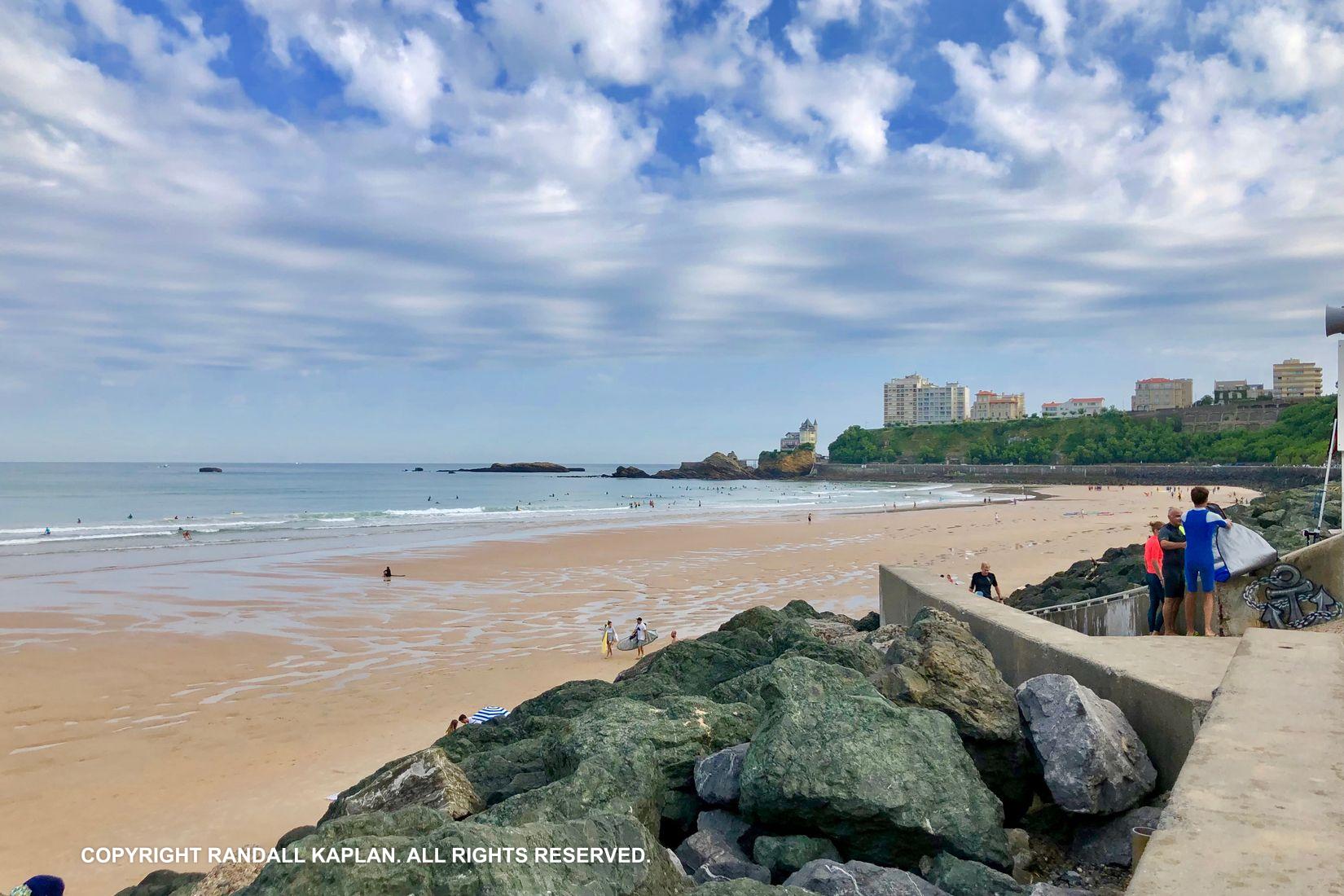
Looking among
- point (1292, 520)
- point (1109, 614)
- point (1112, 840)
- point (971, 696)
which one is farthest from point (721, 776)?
point (1292, 520)

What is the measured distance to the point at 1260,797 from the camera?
2.81 m

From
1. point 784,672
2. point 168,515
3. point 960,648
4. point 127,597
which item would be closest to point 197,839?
point 784,672

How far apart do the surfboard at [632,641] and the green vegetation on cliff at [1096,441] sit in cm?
7760

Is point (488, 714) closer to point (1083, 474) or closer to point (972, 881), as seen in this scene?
point (972, 881)

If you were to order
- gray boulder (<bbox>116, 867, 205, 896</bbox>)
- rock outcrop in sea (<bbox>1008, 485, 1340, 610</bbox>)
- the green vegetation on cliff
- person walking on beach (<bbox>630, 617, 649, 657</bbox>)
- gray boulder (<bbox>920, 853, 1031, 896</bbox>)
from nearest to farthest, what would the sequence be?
gray boulder (<bbox>920, 853, 1031, 896</bbox>), gray boulder (<bbox>116, 867, 205, 896</bbox>), rock outcrop in sea (<bbox>1008, 485, 1340, 610</bbox>), person walking on beach (<bbox>630, 617, 649, 657</bbox>), the green vegetation on cliff

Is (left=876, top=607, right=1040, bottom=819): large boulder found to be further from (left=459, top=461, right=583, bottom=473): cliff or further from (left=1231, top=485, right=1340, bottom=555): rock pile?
(left=459, top=461, right=583, bottom=473): cliff

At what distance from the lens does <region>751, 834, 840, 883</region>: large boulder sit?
348cm

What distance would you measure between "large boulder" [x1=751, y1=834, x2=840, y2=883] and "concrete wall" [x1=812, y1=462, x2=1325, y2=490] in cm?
7024

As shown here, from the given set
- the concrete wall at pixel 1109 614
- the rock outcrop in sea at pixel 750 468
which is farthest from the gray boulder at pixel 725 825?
the rock outcrop in sea at pixel 750 468

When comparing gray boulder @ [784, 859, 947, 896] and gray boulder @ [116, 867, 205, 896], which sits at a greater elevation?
gray boulder @ [784, 859, 947, 896]

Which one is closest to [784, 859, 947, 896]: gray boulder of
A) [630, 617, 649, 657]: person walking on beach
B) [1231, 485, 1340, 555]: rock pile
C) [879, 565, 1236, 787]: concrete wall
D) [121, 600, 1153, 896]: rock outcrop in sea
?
[121, 600, 1153, 896]: rock outcrop in sea

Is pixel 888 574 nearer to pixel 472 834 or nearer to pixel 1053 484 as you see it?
pixel 472 834

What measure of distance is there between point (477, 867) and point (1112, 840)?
2981mm

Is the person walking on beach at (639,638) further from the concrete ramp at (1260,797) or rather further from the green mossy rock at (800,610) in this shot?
the concrete ramp at (1260,797)
